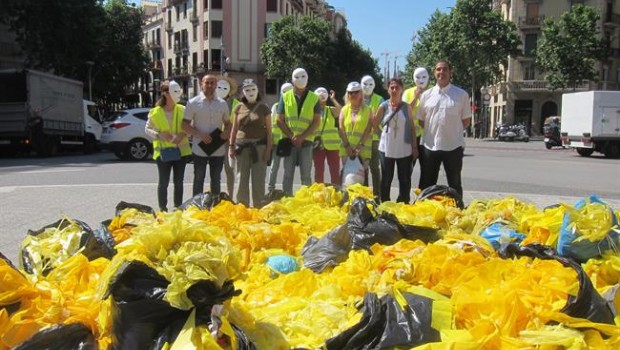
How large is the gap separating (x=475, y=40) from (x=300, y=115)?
42.8m

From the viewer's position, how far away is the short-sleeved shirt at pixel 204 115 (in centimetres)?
690

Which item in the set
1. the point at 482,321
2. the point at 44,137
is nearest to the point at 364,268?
the point at 482,321

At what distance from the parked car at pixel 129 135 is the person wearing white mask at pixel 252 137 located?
10.6 m

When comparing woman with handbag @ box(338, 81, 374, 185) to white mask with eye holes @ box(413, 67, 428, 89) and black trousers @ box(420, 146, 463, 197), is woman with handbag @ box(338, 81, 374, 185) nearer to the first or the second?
white mask with eye holes @ box(413, 67, 428, 89)

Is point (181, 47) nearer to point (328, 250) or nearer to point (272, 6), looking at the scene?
point (272, 6)

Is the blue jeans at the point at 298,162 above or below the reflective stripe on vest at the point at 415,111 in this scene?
below

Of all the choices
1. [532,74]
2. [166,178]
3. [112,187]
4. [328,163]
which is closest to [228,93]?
[166,178]

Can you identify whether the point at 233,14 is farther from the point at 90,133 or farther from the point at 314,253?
the point at 314,253

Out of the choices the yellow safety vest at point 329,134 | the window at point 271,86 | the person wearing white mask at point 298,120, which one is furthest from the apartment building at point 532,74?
the person wearing white mask at point 298,120

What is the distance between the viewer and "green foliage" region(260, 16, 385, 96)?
54066 mm

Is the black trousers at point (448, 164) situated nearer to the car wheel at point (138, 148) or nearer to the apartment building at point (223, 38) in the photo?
the car wheel at point (138, 148)

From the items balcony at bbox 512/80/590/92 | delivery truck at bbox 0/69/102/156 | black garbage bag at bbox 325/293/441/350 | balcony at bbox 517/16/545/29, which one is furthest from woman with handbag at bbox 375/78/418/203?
balcony at bbox 517/16/545/29

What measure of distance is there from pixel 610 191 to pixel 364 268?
9082mm

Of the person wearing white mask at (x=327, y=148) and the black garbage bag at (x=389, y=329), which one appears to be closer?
the black garbage bag at (x=389, y=329)
